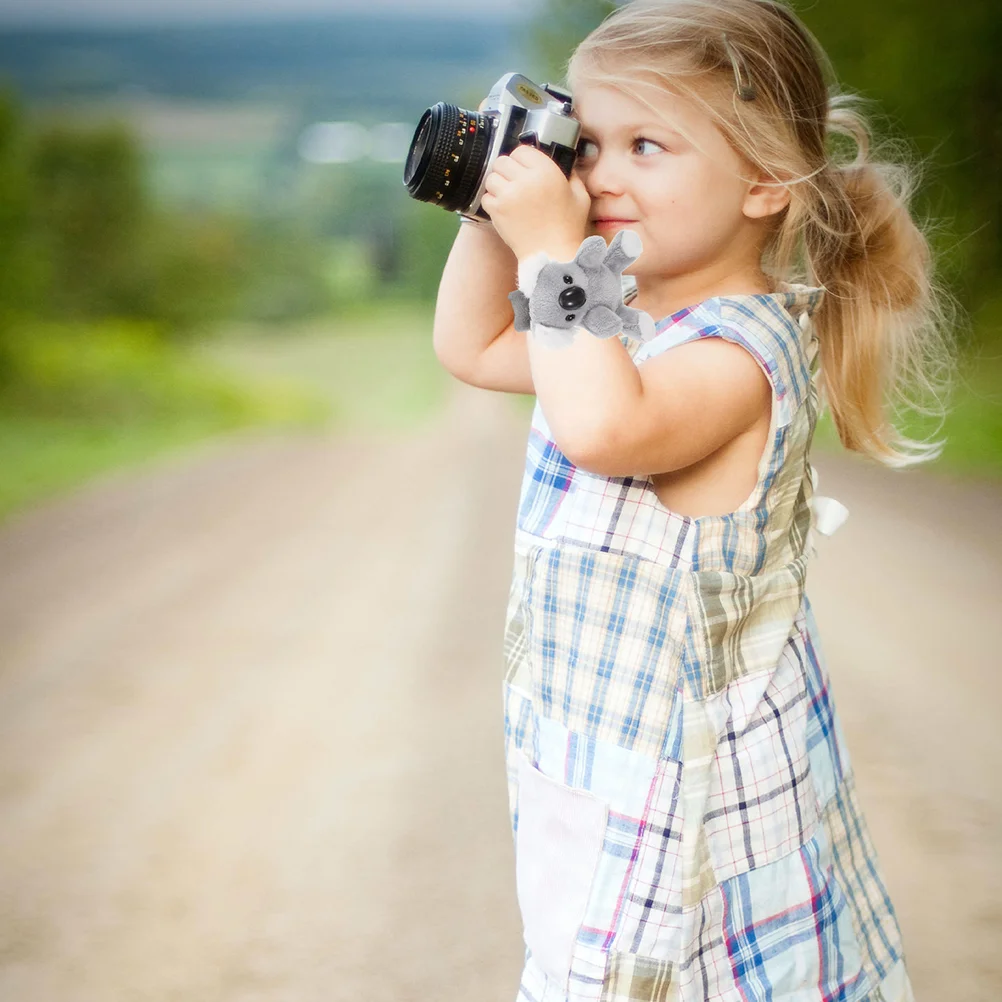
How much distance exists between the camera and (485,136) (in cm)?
72

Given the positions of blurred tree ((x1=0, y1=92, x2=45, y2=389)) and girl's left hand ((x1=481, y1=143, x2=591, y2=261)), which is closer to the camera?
girl's left hand ((x1=481, y1=143, x2=591, y2=261))

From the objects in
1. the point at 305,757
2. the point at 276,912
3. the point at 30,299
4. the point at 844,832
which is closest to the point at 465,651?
the point at 305,757

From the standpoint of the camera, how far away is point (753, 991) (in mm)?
729

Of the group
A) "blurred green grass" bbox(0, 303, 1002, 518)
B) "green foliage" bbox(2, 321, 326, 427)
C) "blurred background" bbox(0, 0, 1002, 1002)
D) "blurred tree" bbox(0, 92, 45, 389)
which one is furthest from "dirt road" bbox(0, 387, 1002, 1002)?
"blurred tree" bbox(0, 92, 45, 389)

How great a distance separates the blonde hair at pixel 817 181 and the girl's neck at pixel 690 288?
40 mm

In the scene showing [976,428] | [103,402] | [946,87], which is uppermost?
[946,87]

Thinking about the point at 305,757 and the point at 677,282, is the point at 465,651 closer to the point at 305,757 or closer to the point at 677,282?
the point at 305,757

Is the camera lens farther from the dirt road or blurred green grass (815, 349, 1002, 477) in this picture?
blurred green grass (815, 349, 1002, 477)

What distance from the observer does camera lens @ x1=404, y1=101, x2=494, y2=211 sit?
708 millimetres

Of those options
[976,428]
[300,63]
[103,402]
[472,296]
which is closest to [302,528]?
[103,402]

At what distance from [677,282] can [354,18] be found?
9.49 feet

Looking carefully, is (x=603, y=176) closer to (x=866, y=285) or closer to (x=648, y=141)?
(x=648, y=141)

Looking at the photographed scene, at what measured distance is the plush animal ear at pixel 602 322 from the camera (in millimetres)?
636

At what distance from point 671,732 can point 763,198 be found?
358mm
